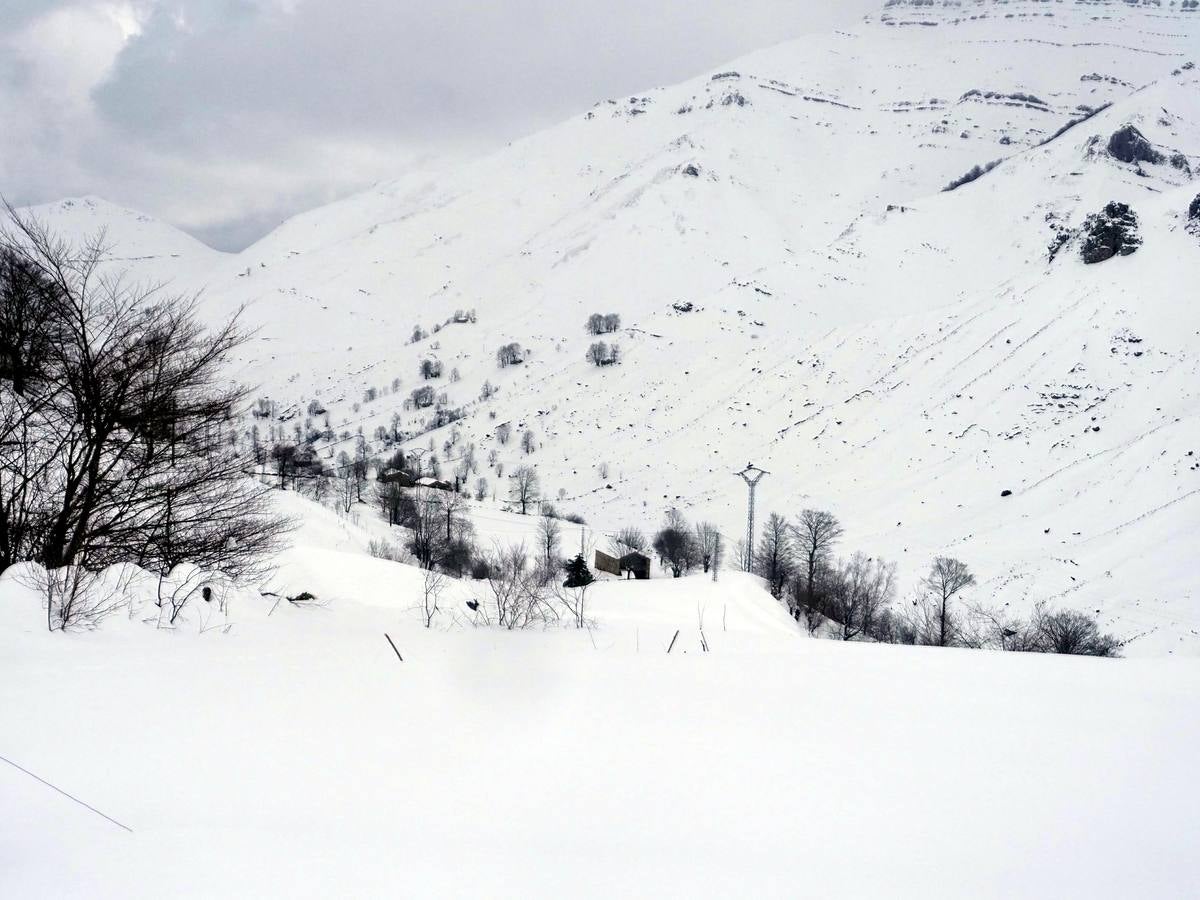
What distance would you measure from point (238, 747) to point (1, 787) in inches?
44.3

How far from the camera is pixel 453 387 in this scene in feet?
402

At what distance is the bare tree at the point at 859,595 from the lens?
34.4 m

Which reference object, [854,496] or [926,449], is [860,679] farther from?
[926,449]

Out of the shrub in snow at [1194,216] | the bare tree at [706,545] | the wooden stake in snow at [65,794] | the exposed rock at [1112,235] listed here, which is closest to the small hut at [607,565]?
the bare tree at [706,545]

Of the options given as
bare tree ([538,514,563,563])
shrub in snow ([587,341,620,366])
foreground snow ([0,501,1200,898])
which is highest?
shrub in snow ([587,341,620,366])

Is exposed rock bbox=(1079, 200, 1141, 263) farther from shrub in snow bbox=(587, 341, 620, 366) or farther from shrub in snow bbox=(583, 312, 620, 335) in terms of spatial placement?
shrub in snow bbox=(583, 312, 620, 335)

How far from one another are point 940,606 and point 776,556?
36.7 ft

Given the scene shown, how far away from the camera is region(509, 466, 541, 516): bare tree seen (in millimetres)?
72319

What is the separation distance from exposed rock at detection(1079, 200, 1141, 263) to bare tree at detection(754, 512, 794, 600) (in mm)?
62740

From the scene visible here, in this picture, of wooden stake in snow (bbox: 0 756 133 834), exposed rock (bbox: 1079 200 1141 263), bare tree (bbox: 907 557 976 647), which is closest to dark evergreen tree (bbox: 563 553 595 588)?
bare tree (bbox: 907 557 976 647)

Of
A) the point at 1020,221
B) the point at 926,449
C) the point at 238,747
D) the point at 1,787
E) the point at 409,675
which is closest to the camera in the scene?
the point at 1,787

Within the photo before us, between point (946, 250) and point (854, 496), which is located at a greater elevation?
point (946, 250)

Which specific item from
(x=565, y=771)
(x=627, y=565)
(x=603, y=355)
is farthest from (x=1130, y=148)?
(x=565, y=771)

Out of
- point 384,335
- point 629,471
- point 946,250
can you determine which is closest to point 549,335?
point 384,335
